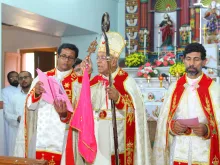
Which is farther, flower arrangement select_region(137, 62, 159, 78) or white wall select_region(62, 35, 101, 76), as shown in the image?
white wall select_region(62, 35, 101, 76)

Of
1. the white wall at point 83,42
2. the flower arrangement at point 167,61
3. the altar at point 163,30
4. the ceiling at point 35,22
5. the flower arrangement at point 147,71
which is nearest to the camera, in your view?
the ceiling at point 35,22

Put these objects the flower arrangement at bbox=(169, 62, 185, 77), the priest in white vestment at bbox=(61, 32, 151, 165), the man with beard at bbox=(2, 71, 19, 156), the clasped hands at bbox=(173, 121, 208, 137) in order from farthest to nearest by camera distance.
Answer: the flower arrangement at bbox=(169, 62, 185, 77), the man with beard at bbox=(2, 71, 19, 156), the priest in white vestment at bbox=(61, 32, 151, 165), the clasped hands at bbox=(173, 121, 208, 137)

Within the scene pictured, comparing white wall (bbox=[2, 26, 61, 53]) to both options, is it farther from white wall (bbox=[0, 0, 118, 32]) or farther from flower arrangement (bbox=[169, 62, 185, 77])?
flower arrangement (bbox=[169, 62, 185, 77])

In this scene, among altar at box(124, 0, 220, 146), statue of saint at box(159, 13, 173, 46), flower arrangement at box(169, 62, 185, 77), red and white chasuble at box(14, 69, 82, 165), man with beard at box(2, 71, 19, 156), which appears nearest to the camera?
red and white chasuble at box(14, 69, 82, 165)

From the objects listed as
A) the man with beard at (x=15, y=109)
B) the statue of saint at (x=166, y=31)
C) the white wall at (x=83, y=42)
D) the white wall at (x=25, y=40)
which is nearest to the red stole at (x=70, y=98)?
the man with beard at (x=15, y=109)

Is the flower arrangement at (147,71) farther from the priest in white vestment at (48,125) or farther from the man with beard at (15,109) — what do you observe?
the priest in white vestment at (48,125)

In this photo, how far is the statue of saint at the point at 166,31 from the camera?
9117 mm

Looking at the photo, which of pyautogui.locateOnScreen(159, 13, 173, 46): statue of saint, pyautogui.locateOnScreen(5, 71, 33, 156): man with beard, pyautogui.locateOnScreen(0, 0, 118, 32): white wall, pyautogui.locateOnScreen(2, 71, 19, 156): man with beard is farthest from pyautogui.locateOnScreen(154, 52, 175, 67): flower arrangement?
pyautogui.locateOnScreen(5, 71, 33, 156): man with beard

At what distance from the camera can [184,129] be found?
2871 mm

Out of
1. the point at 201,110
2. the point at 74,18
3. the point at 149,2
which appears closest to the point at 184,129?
the point at 201,110

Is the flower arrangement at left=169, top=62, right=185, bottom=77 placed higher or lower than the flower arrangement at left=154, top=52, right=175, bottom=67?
lower

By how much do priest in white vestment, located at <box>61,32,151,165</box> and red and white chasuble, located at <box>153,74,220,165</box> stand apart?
21 cm

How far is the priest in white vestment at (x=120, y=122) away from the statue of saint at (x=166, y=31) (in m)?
6.09

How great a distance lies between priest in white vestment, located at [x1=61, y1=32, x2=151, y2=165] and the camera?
3.09 meters
